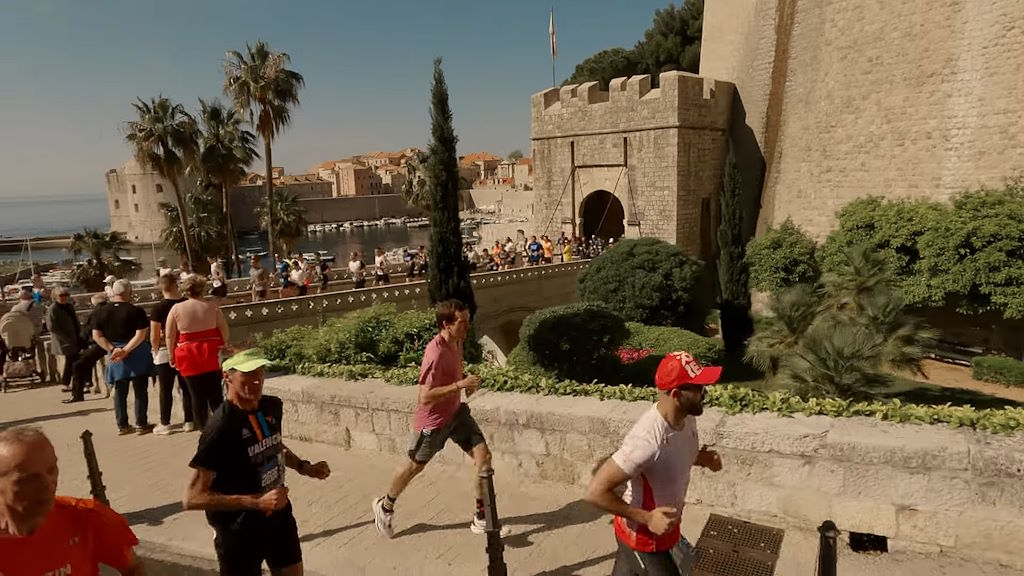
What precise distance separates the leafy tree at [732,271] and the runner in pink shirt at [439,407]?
16997mm

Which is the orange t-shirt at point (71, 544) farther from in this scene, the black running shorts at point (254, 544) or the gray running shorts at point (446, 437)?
the gray running shorts at point (446, 437)

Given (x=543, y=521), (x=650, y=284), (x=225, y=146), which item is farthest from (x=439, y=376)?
(x=225, y=146)

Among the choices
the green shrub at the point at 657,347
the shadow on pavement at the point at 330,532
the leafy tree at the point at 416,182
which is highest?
the leafy tree at the point at 416,182

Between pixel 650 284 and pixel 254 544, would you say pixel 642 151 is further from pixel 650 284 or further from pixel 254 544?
pixel 254 544

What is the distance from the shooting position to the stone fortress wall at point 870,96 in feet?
50.3

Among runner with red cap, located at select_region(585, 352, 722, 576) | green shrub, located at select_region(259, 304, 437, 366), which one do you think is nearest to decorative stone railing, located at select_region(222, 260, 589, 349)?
green shrub, located at select_region(259, 304, 437, 366)

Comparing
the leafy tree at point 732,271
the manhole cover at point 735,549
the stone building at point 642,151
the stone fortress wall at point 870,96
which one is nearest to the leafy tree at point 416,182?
the stone building at point 642,151

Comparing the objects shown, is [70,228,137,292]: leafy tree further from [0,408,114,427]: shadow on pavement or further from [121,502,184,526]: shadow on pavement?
[121,502,184,526]: shadow on pavement

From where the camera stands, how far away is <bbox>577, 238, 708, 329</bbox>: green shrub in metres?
17.8

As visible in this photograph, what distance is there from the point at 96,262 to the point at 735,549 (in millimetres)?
28590

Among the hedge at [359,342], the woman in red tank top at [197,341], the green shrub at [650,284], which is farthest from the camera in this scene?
the green shrub at [650,284]

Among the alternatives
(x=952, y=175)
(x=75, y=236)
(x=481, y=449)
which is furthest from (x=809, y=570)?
(x=75, y=236)

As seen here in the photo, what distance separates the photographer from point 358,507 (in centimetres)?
498

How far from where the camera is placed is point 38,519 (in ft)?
6.57
